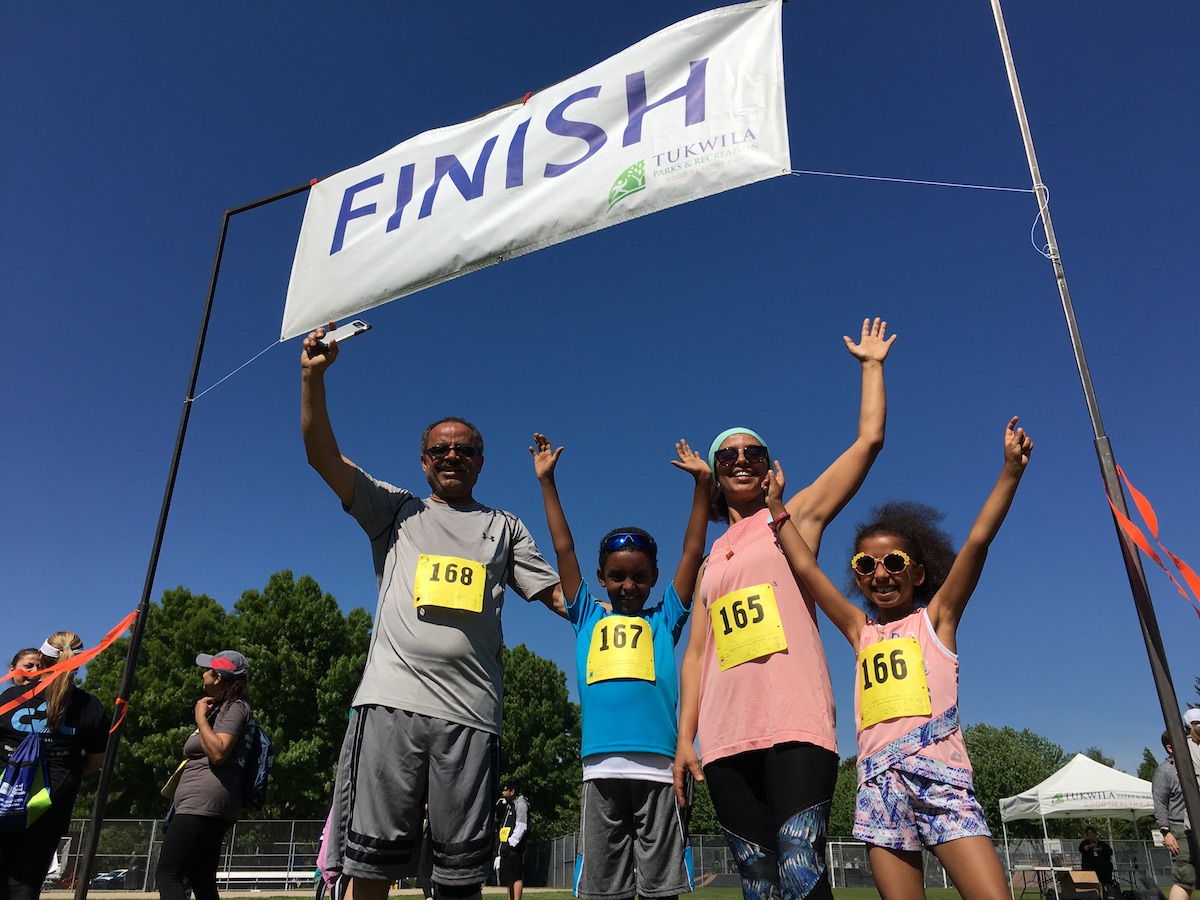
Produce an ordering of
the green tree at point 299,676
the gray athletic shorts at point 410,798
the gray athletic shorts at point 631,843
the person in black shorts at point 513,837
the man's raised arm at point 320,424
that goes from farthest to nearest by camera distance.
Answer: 1. the green tree at point 299,676
2. the person in black shorts at point 513,837
3. the man's raised arm at point 320,424
4. the gray athletic shorts at point 631,843
5. the gray athletic shorts at point 410,798

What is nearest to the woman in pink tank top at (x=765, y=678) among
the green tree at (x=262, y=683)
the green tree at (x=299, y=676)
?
the green tree at (x=262, y=683)

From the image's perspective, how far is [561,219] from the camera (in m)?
4.34

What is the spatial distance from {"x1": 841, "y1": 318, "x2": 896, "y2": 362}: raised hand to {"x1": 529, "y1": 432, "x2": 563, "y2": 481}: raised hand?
146 centimetres

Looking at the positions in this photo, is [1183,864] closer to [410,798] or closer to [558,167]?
[410,798]

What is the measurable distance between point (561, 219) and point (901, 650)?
2688 millimetres

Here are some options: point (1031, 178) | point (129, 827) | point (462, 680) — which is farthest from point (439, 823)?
point (129, 827)

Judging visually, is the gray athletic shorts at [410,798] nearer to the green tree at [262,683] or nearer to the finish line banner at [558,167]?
the finish line banner at [558,167]

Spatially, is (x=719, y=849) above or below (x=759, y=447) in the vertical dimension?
below

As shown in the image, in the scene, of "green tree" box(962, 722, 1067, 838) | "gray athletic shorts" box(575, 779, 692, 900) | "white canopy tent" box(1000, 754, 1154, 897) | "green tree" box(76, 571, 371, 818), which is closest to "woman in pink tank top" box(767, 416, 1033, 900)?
"gray athletic shorts" box(575, 779, 692, 900)

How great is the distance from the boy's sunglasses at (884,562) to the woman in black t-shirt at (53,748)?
168 inches

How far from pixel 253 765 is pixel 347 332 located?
3047 millimetres

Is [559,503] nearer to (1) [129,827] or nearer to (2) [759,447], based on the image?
(2) [759,447]

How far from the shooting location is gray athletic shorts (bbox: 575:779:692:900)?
3254mm

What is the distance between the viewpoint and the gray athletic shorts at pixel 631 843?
3.25 m
